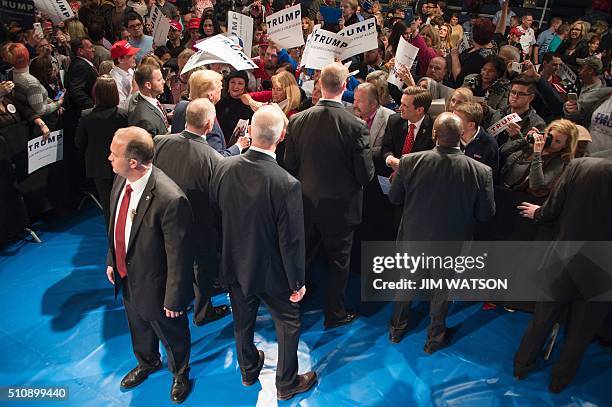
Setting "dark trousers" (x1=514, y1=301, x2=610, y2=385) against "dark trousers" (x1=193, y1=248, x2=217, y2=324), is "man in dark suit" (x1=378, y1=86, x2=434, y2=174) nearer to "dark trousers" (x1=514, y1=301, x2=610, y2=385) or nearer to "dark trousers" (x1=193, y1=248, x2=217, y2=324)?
"dark trousers" (x1=514, y1=301, x2=610, y2=385)

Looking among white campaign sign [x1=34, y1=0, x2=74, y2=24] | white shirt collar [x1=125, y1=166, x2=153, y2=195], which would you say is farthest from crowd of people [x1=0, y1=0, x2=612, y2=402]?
white campaign sign [x1=34, y1=0, x2=74, y2=24]

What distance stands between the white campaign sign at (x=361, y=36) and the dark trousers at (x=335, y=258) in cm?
218

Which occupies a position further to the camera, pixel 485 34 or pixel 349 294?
pixel 485 34

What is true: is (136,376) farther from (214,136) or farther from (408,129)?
(408,129)

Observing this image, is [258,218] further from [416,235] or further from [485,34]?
[485,34]

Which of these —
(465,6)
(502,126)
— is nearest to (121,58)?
(502,126)

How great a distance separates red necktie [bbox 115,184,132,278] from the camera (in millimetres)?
3035

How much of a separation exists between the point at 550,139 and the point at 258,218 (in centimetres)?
233

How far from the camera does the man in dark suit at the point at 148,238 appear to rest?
288 cm

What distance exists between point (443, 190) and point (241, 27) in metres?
3.81

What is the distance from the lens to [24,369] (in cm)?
369

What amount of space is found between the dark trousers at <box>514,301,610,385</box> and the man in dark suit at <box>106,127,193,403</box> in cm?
244

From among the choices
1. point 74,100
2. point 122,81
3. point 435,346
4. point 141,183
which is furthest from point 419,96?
point 74,100

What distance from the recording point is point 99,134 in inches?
184
